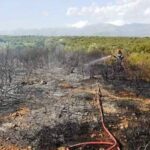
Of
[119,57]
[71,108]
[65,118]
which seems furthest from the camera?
[119,57]

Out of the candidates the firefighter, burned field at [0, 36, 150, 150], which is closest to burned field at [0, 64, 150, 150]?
burned field at [0, 36, 150, 150]

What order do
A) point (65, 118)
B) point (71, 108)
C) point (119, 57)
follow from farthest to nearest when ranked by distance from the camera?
point (119, 57)
point (71, 108)
point (65, 118)

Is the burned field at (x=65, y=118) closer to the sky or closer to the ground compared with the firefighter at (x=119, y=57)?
closer to the ground

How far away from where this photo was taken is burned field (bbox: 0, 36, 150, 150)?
524 inches

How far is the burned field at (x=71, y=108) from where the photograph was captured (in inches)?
524

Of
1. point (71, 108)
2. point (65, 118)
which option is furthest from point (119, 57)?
point (65, 118)

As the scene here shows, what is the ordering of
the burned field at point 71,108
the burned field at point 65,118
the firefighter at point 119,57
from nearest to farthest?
the burned field at point 65,118 < the burned field at point 71,108 < the firefighter at point 119,57

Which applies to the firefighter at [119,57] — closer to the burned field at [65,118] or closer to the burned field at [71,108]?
the burned field at [71,108]

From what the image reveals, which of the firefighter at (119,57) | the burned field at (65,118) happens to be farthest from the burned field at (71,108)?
the firefighter at (119,57)

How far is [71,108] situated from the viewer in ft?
56.1

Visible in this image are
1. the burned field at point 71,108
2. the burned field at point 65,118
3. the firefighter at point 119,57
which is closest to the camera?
the burned field at point 65,118

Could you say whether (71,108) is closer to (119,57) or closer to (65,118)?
(65,118)

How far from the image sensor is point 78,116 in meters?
15.8

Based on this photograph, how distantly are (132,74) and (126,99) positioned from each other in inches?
323
